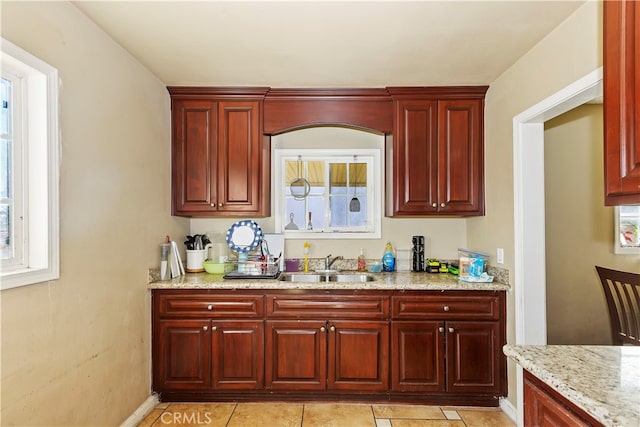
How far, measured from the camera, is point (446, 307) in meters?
2.69

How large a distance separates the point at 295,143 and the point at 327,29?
1.45 metres

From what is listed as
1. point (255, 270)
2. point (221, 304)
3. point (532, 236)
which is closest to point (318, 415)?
point (221, 304)

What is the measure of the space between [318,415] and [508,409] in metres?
1.34

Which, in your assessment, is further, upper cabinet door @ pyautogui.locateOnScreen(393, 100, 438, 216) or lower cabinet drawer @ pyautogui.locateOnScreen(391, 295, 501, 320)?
upper cabinet door @ pyautogui.locateOnScreen(393, 100, 438, 216)

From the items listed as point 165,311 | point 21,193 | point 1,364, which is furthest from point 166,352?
point 21,193

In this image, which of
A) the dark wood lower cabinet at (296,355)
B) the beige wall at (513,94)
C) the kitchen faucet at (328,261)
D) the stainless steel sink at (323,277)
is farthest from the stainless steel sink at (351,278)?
the beige wall at (513,94)

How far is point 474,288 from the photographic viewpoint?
2639 mm

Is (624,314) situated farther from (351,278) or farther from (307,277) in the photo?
(307,277)

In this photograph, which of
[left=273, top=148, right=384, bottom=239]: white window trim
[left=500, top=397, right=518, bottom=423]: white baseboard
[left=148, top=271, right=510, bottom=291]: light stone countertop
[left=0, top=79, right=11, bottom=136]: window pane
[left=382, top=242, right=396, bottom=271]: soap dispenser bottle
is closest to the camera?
[left=0, top=79, right=11, bottom=136]: window pane

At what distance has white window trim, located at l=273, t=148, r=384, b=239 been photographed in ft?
11.3

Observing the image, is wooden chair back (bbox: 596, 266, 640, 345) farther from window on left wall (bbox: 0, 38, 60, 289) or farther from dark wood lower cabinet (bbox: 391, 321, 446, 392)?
window on left wall (bbox: 0, 38, 60, 289)

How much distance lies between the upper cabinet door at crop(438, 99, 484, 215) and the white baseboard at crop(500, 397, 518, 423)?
141cm

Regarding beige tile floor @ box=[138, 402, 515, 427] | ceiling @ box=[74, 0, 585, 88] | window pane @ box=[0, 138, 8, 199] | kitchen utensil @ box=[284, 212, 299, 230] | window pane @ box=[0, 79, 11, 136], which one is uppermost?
ceiling @ box=[74, 0, 585, 88]

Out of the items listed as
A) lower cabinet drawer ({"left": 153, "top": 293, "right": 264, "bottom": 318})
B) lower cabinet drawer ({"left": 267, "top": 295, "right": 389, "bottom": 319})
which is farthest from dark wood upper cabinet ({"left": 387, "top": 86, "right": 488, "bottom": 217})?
lower cabinet drawer ({"left": 153, "top": 293, "right": 264, "bottom": 318})
